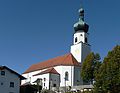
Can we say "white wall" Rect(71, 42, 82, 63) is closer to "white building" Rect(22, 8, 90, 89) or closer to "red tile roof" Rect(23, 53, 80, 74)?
"white building" Rect(22, 8, 90, 89)

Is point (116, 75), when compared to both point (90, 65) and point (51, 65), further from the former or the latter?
point (51, 65)

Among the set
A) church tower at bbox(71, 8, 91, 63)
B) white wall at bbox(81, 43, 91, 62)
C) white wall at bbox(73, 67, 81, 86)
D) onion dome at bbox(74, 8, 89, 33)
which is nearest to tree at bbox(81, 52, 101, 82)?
white wall at bbox(73, 67, 81, 86)

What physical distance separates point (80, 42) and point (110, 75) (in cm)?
4908

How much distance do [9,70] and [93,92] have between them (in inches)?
611

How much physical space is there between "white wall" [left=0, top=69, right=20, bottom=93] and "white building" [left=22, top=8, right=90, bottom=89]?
3660 centimetres

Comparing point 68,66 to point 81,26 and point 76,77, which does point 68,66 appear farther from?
point 81,26

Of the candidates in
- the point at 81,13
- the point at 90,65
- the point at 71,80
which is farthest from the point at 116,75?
the point at 81,13

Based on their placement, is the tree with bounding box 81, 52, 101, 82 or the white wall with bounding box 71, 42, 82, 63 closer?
the tree with bounding box 81, 52, 101, 82

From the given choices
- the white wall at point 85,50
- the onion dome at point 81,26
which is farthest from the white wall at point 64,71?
the onion dome at point 81,26

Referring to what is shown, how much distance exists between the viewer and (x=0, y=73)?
63031mm

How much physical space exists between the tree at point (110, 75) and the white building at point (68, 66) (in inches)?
1510

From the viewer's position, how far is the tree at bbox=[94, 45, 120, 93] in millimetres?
60344

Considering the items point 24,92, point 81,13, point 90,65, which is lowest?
point 24,92

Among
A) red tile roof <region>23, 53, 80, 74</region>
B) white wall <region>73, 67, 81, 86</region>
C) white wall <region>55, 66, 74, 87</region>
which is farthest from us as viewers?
red tile roof <region>23, 53, 80, 74</region>
